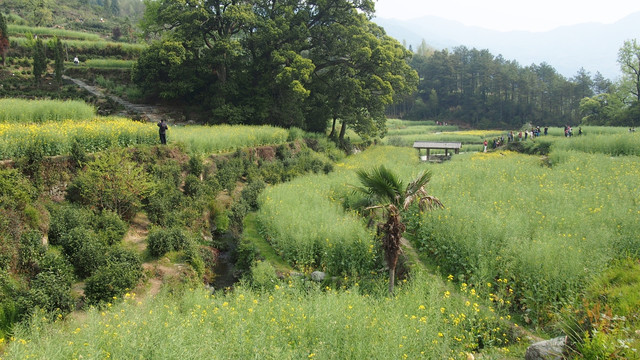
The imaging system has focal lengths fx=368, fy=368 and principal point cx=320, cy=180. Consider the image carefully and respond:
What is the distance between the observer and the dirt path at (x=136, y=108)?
2655 centimetres

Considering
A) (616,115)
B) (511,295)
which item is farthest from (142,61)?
(616,115)

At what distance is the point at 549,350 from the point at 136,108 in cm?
2896

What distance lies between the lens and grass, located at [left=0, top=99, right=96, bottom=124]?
14859 millimetres

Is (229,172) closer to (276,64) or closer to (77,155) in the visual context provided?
(77,155)

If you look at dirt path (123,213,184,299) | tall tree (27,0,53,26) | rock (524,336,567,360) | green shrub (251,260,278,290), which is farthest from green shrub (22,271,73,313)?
tall tree (27,0,53,26)

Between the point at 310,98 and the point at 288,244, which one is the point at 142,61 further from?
the point at 288,244

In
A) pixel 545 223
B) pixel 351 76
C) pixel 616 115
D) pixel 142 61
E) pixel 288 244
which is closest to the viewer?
pixel 545 223

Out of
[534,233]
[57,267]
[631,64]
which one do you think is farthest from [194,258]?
[631,64]

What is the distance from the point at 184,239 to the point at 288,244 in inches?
138

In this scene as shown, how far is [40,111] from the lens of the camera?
16.1 metres

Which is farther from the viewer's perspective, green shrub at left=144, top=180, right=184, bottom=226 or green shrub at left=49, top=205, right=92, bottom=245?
green shrub at left=144, top=180, right=184, bottom=226

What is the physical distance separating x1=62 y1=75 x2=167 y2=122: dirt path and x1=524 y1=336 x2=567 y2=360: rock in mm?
25957

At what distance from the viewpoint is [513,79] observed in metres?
70.4

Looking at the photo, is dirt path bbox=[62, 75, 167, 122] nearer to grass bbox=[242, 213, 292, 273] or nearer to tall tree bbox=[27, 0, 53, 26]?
grass bbox=[242, 213, 292, 273]
